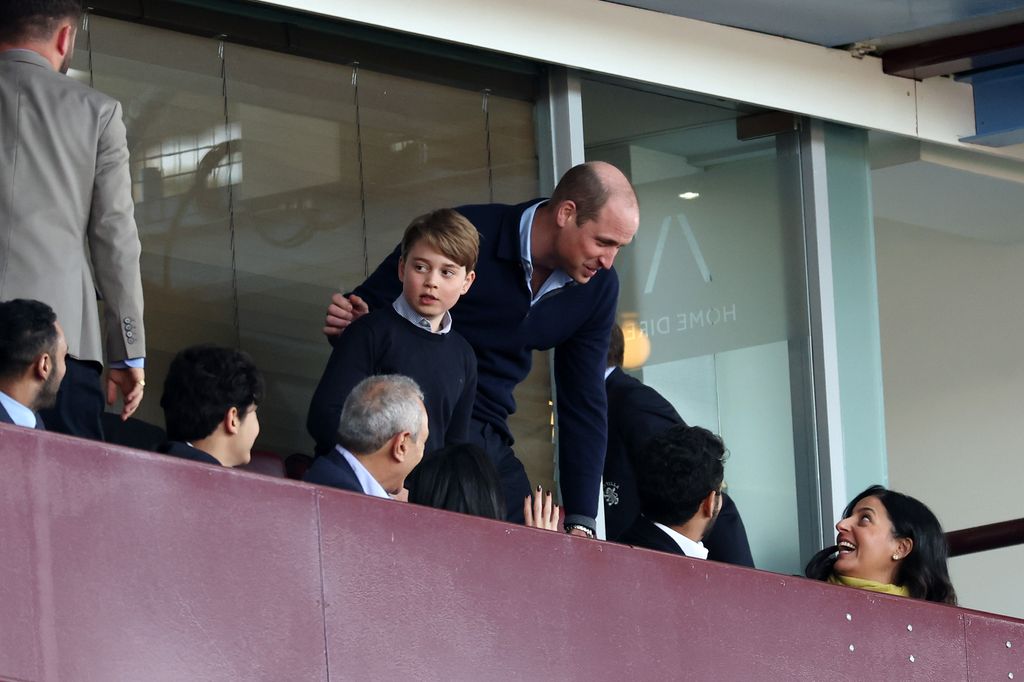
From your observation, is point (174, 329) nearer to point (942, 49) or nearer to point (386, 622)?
point (386, 622)

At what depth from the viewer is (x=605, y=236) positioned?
4910 mm

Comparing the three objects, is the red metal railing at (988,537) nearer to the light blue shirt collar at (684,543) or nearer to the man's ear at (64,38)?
the light blue shirt collar at (684,543)

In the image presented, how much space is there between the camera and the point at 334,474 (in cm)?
398

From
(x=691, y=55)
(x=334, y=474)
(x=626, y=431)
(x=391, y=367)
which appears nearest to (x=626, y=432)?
(x=626, y=431)

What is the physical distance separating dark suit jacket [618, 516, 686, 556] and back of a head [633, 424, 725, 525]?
35mm

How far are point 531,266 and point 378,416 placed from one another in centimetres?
112

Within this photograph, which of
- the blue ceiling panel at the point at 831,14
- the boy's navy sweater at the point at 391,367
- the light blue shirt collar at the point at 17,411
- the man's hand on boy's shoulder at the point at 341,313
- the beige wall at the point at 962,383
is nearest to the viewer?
the light blue shirt collar at the point at 17,411

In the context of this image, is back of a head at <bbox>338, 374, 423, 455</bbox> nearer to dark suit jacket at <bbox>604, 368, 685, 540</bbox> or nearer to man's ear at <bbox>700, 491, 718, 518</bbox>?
man's ear at <bbox>700, 491, 718, 518</bbox>

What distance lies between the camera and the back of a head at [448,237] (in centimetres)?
456

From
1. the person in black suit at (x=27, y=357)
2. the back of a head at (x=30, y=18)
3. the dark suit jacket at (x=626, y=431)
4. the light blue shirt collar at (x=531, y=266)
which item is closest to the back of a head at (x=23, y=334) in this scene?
the person in black suit at (x=27, y=357)

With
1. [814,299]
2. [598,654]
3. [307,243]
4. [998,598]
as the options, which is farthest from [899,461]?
[598,654]

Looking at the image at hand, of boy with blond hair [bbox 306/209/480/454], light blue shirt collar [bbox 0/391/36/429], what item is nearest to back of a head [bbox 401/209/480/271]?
boy with blond hair [bbox 306/209/480/454]

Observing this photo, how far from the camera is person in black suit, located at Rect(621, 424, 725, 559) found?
4816mm

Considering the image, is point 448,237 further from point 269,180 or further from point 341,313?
point 269,180
